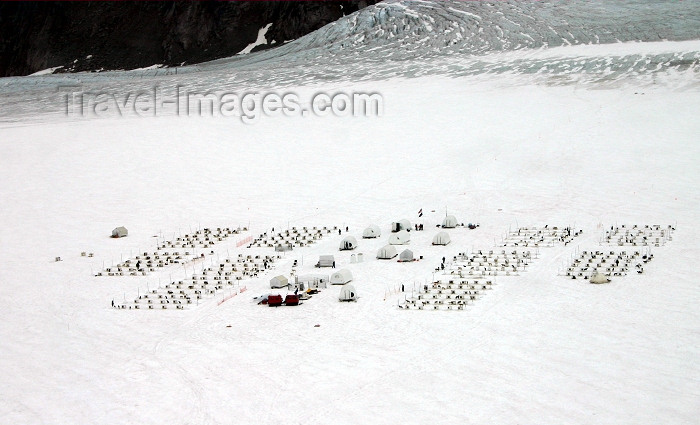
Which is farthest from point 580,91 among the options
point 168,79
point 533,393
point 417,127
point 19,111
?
point 533,393

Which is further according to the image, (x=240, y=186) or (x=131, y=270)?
(x=240, y=186)

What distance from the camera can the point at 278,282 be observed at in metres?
31.8

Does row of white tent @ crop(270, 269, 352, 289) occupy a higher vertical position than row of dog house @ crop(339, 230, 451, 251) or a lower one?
lower

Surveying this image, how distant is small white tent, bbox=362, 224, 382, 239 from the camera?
124ft

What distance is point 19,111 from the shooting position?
6362 cm

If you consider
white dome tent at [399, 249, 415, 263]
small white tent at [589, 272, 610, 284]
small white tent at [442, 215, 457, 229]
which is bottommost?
white dome tent at [399, 249, 415, 263]

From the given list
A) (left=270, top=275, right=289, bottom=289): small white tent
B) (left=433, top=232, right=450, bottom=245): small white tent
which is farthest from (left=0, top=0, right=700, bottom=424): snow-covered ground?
(left=270, top=275, right=289, bottom=289): small white tent

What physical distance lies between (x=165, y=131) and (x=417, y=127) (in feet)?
41.9

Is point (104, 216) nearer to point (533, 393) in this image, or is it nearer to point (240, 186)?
point (240, 186)

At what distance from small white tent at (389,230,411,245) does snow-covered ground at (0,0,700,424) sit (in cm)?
46

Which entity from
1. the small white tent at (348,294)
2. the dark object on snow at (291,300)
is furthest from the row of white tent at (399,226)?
the dark object on snow at (291,300)

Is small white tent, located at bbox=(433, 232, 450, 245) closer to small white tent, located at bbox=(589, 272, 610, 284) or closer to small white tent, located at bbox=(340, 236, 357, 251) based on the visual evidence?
small white tent, located at bbox=(340, 236, 357, 251)

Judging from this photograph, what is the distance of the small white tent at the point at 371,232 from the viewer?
37656 millimetres

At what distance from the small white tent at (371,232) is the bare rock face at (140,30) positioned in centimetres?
7130
